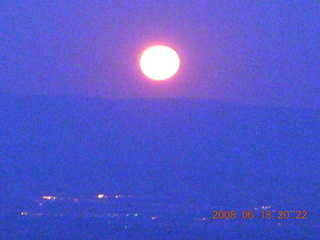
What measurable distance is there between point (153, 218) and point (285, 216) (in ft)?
5.75

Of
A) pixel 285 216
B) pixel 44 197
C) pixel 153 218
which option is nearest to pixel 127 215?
pixel 153 218

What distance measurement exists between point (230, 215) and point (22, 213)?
2764 mm

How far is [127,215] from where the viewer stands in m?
10.3

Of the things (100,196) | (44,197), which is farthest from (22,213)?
(100,196)

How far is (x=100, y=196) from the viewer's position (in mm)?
10617

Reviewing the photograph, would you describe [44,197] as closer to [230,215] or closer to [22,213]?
[22,213]

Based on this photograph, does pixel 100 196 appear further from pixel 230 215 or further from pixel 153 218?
pixel 230 215

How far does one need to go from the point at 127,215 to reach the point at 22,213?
1.40m

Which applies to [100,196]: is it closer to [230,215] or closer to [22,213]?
[22,213]

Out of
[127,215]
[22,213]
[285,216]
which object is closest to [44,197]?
[22,213]

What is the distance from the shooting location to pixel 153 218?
10219mm

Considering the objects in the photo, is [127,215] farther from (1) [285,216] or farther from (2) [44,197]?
(1) [285,216]

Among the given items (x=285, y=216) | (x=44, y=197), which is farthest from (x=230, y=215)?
(x=44, y=197)

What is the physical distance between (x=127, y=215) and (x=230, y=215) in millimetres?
1367
